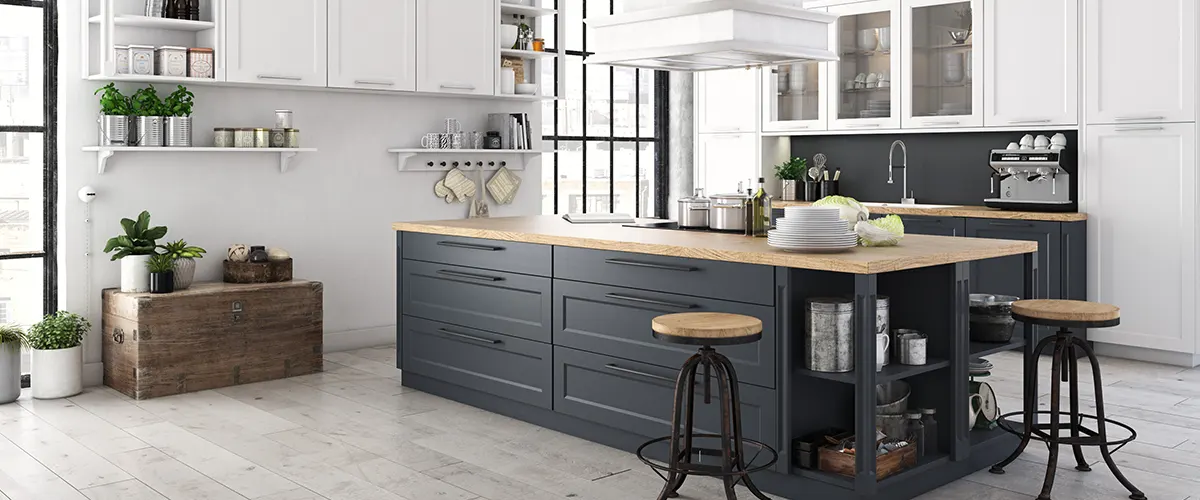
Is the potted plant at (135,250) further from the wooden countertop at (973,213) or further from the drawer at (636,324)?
the wooden countertop at (973,213)

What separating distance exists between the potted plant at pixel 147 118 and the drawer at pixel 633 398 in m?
2.33

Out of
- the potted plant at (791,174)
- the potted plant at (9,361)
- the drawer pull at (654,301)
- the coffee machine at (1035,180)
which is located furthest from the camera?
the potted plant at (791,174)

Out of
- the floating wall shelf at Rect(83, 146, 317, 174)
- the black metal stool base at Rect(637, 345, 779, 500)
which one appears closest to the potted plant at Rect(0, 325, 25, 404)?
the floating wall shelf at Rect(83, 146, 317, 174)

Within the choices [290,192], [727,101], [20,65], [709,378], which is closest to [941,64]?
[727,101]

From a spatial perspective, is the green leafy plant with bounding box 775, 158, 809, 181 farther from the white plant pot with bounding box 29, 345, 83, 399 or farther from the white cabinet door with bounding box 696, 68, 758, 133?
the white plant pot with bounding box 29, 345, 83, 399

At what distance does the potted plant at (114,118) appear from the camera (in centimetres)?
512

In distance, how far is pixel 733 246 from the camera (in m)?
3.72

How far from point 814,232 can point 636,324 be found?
0.81m

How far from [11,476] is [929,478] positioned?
3121 mm

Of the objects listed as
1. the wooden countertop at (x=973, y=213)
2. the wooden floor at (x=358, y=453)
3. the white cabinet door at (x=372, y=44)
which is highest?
the white cabinet door at (x=372, y=44)

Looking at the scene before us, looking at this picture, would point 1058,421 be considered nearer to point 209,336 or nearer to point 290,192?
point 209,336

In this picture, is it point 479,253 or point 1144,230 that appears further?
point 1144,230

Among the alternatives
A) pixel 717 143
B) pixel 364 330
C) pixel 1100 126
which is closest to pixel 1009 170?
pixel 1100 126

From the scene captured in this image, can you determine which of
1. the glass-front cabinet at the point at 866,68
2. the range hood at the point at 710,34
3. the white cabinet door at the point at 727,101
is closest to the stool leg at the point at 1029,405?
the range hood at the point at 710,34
